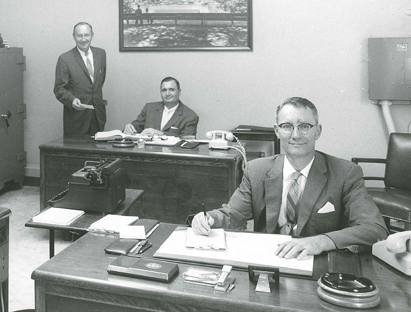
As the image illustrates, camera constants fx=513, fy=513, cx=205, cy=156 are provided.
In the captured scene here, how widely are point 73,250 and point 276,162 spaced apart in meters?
0.99

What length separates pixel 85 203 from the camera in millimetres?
2701

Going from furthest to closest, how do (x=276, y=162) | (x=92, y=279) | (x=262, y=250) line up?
(x=276, y=162) < (x=262, y=250) < (x=92, y=279)

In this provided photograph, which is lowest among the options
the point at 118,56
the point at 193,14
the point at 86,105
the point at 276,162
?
the point at 276,162

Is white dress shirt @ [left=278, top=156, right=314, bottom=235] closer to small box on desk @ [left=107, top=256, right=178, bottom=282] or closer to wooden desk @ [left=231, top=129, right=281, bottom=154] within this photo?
small box on desk @ [left=107, top=256, right=178, bottom=282]

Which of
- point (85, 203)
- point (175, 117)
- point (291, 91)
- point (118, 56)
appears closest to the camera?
point (85, 203)

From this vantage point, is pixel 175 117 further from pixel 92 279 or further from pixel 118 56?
pixel 92 279

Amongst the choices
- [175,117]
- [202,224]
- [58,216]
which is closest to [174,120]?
[175,117]

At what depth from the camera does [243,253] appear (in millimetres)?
1873

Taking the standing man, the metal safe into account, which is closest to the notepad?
the standing man

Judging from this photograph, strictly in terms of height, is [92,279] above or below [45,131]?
below

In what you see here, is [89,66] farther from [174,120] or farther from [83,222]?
[83,222]

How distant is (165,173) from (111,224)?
1.92 metres

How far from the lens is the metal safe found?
5711 mm

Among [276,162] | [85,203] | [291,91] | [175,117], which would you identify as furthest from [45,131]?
[276,162]
